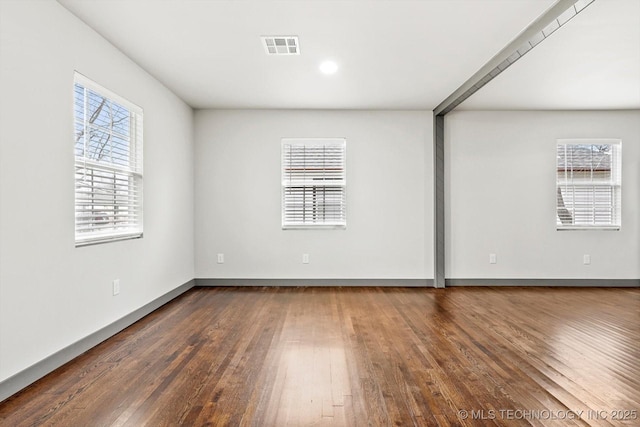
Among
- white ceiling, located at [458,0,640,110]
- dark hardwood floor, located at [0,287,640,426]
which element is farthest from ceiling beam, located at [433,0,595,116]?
dark hardwood floor, located at [0,287,640,426]

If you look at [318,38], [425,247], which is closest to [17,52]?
[318,38]

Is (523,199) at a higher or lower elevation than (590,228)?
higher

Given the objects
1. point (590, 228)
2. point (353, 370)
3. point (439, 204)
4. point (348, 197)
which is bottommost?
point (353, 370)

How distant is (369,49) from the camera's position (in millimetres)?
3539

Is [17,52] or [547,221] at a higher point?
[17,52]

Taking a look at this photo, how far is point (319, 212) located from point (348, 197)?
0.48m

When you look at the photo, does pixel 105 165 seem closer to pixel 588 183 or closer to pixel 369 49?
pixel 369 49

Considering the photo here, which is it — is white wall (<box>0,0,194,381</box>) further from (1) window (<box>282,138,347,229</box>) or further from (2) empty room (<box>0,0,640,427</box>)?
(1) window (<box>282,138,347,229</box>)

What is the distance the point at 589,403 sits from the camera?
2.16 m

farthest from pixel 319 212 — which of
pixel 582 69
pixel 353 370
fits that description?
pixel 582 69

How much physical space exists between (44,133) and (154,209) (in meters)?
1.85

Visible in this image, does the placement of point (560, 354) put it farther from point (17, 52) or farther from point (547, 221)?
point (17, 52)

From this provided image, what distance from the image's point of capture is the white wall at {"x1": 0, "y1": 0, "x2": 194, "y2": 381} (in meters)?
2.28

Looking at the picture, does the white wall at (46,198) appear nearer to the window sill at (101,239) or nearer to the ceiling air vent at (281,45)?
the window sill at (101,239)
